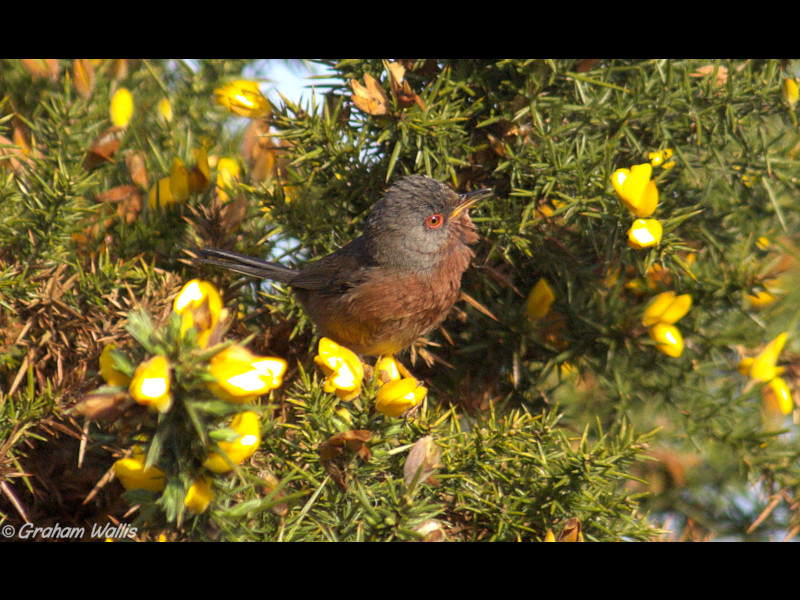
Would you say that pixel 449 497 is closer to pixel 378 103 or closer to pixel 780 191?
pixel 378 103

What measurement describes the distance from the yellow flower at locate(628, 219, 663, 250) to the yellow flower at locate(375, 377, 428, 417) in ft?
3.01

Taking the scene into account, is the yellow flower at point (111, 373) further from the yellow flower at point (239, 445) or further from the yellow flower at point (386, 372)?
the yellow flower at point (386, 372)

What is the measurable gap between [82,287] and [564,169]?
71.8 inches

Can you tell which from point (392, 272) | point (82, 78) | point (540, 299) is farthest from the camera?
point (392, 272)

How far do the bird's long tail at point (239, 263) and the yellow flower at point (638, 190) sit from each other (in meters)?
1.45

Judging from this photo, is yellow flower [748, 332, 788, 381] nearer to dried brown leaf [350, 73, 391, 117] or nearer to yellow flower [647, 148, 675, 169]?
yellow flower [647, 148, 675, 169]

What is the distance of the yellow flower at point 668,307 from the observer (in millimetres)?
2635

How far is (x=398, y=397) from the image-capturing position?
6.24 ft

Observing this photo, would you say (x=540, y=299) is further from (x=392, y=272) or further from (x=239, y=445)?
(x=239, y=445)

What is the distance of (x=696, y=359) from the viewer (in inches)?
121

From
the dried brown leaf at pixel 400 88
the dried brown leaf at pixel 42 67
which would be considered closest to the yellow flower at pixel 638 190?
the dried brown leaf at pixel 400 88

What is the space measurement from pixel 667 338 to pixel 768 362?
50 cm

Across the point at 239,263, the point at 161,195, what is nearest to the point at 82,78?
the point at 161,195

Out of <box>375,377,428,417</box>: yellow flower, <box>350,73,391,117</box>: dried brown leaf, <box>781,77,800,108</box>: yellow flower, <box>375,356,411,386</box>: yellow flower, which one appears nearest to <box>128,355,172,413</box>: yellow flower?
<box>375,377,428,417</box>: yellow flower
